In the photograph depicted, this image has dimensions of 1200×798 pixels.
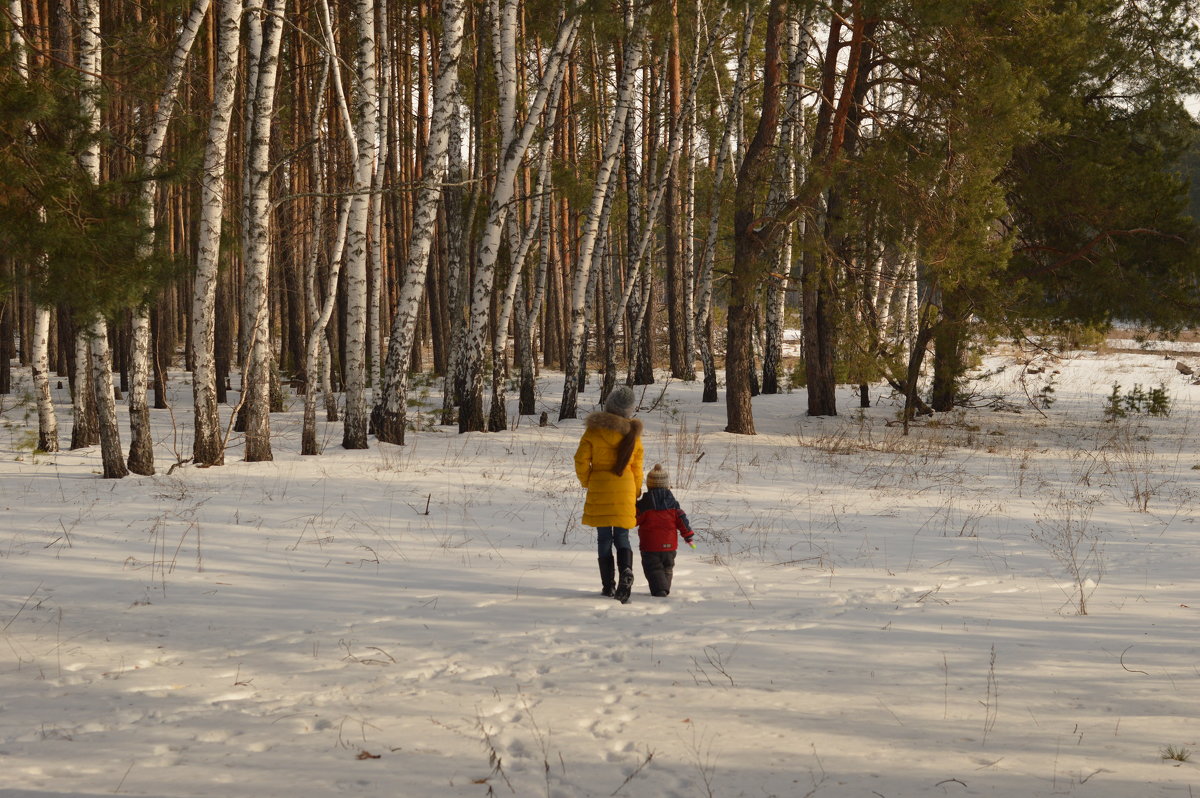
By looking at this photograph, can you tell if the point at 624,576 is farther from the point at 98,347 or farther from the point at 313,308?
the point at 313,308

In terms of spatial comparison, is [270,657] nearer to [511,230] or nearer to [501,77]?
[501,77]

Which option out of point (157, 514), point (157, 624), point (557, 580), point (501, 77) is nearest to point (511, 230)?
point (501, 77)

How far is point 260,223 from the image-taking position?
11508mm

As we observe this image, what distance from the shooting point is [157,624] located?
5707 mm

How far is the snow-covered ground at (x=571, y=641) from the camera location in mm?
3877

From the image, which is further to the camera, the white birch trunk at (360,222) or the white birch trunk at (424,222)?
the white birch trunk at (424,222)

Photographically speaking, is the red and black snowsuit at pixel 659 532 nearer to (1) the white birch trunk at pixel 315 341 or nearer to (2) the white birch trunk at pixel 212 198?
(2) the white birch trunk at pixel 212 198

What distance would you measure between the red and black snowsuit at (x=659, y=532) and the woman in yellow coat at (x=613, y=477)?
97mm

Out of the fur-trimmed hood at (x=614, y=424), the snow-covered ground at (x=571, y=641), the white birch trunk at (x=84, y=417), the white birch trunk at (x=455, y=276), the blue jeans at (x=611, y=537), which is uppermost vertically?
the white birch trunk at (x=455, y=276)

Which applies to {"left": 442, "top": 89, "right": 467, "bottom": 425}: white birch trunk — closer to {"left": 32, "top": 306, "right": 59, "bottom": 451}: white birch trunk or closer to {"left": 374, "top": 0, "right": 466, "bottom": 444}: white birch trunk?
{"left": 374, "top": 0, "right": 466, "bottom": 444}: white birch trunk

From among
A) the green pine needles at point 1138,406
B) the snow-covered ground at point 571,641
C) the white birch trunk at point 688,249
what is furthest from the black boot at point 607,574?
the white birch trunk at point 688,249

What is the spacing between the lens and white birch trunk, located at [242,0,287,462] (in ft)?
36.7

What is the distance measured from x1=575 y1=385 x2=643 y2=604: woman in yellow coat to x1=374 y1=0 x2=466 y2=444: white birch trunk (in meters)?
7.14

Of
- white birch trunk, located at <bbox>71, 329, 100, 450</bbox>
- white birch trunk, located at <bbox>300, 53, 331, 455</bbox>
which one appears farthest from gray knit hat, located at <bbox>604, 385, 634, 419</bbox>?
white birch trunk, located at <bbox>71, 329, 100, 450</bbox>
